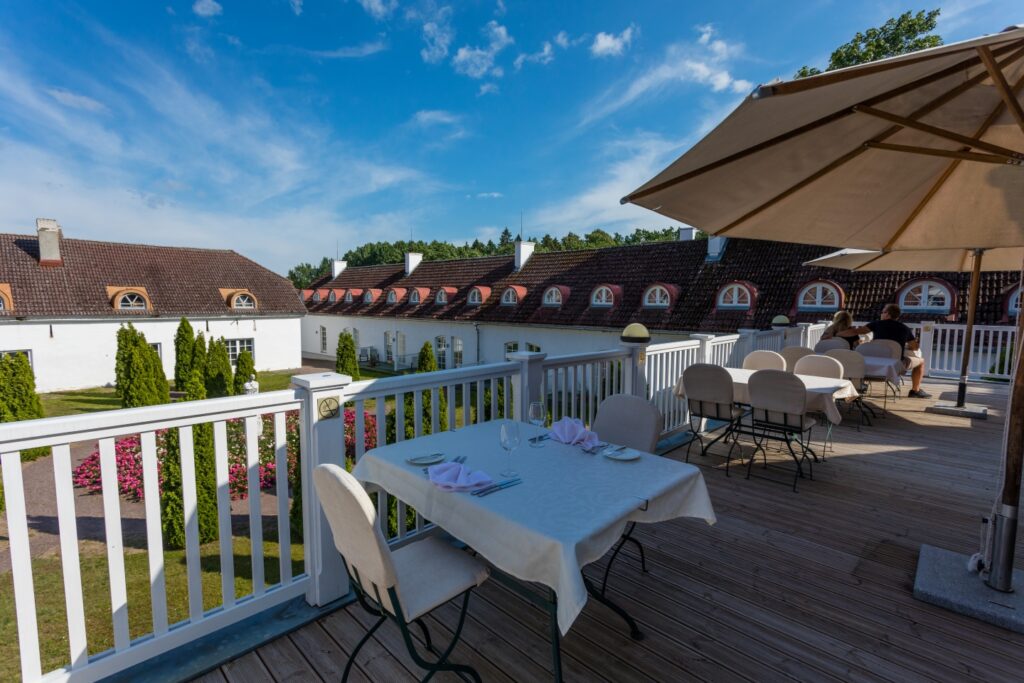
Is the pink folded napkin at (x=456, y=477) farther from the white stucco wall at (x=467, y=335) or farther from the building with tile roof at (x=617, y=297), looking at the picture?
the white stucco wall at (x=467, y=335)

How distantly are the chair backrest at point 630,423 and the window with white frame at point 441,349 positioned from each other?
1844 centimetres

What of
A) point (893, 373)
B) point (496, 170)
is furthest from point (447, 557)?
point (496, 170)

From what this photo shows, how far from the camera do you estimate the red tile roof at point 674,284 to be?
38.6 ft

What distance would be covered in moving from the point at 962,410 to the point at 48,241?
89.6 ft

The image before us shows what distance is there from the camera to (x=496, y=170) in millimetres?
23656

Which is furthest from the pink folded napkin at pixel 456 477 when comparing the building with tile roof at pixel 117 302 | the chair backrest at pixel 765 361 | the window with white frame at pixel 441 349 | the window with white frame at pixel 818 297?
the building with tile roof at pixel 117 302

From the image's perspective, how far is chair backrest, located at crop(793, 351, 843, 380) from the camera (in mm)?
4742

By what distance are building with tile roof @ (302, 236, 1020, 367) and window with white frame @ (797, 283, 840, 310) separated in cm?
3

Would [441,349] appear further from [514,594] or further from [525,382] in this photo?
[514,594]

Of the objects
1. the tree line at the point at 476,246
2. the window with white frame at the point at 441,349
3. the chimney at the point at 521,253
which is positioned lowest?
the window with white frame at the point at 441,349

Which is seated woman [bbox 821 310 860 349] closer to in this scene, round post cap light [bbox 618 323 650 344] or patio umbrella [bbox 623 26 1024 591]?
patio umbrella [bbox 623 26 1024 591]

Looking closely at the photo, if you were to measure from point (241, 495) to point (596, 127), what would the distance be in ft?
41.3

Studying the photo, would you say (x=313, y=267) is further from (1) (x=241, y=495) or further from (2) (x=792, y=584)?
(2) (x=792, y=584)

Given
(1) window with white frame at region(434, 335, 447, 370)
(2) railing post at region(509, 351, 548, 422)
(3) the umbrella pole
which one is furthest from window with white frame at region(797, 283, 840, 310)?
(1) window with white frame at region(434, 335, 447, 370)
